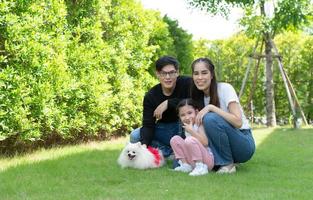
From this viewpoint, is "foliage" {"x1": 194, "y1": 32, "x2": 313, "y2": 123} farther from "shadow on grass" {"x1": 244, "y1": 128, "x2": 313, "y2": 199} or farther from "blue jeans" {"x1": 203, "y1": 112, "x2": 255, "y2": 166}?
"blue jeans" {"x1": 203, "y1": 112, "x2": 255, "y2": 166}

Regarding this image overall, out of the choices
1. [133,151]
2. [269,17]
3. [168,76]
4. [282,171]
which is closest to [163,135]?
[133,151]

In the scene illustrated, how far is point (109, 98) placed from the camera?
738 centimetres

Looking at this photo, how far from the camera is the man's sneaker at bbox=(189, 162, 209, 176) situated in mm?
4166

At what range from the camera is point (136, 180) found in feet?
13.3

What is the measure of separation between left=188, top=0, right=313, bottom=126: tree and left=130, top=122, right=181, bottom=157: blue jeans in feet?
23.8

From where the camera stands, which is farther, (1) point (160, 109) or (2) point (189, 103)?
(1) point (160, 109)

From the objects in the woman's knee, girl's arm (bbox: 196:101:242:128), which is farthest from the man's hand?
the woman's knee

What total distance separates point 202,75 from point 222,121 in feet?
1.50

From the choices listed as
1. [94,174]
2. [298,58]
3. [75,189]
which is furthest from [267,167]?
[298,58]

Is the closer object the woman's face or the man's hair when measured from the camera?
the woman's face

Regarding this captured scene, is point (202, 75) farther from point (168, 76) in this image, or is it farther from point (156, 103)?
point (156, 103)

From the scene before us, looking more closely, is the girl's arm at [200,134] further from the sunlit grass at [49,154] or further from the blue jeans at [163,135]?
the sunlit grass at [49,154]

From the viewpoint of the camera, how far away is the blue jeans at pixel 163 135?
520 centimetres

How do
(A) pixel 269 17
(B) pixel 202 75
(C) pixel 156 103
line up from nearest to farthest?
(B) pixel 202 75 → (C) pixel 156 103 → (A) pixel 269 17
